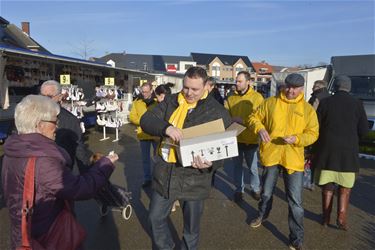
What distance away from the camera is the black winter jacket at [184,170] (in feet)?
10.1

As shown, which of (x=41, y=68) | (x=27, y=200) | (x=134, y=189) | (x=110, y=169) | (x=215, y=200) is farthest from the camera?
(x=41, y=68)

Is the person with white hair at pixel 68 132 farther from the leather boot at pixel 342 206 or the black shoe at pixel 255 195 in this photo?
the leather boot at pixel 342 206

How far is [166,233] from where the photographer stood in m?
3.22

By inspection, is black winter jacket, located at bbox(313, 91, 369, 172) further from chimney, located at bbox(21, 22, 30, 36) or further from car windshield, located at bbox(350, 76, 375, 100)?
chimney, located at bbox(21, 22, 30, 36)

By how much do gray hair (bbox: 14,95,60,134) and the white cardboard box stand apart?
1019mm

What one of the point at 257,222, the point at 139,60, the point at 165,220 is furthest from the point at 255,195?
the point at 139,60

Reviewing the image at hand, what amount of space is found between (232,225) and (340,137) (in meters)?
1.79

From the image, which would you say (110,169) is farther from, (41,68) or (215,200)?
(41,68)

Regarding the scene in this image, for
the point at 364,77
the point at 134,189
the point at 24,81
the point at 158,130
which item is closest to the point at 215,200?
the point at 134,189

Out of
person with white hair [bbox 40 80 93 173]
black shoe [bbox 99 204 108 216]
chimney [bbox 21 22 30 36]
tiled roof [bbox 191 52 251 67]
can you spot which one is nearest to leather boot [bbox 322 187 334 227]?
black shoe [bbox 99 204 108 216]

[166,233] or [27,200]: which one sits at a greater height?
[27,200]

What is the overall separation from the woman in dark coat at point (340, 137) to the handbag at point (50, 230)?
127 inches

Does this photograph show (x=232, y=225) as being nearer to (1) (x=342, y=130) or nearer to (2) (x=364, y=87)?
(1) (x=342, y=130)

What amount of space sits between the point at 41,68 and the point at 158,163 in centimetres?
Result: 867
